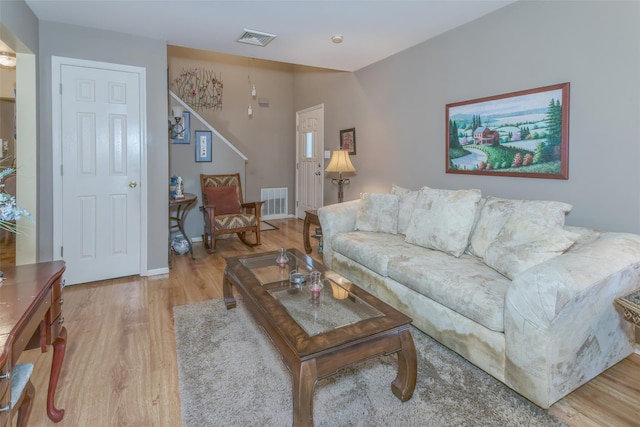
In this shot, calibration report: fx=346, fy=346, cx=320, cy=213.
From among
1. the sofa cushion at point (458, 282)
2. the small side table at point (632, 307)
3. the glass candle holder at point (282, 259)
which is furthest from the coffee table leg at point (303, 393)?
the small side table at point (632, 307)

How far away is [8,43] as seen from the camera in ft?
8.43

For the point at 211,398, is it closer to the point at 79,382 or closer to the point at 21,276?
the point at 79,382

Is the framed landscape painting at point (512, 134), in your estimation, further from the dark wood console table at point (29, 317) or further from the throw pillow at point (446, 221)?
the dark wood console table at point (29, 317)

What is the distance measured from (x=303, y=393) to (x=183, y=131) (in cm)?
431

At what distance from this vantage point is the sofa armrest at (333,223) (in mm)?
3490


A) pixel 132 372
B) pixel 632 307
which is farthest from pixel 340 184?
pixel 632 307

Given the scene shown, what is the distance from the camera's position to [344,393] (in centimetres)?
176

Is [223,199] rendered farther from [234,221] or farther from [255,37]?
[255,37]

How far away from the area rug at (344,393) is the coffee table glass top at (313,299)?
380 millimetres

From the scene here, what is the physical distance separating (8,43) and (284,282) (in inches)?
107

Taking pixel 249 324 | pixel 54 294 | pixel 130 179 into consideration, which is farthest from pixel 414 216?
pixel 130 179

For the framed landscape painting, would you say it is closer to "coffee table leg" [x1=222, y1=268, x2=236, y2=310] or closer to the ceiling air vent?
the ceiling air vent

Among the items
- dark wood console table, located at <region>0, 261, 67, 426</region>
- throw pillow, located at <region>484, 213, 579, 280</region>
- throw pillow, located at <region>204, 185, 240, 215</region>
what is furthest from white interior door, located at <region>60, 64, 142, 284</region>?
throw pillow, located at <region>484, 213, 579, 280</region>

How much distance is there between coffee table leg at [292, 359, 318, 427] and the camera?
1.36 metres
